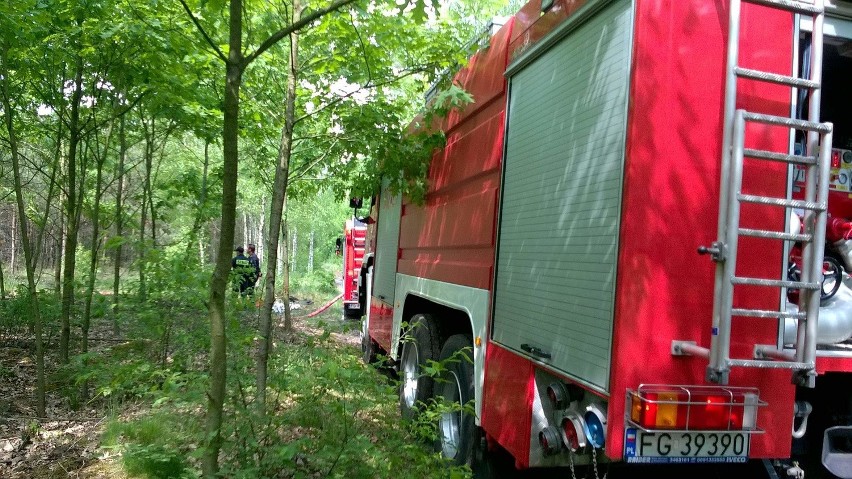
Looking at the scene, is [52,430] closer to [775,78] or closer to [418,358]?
[418,358]

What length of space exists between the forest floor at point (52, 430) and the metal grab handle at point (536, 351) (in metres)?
1.95

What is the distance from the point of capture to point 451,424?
4.33 meters

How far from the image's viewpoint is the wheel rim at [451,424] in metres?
4.09

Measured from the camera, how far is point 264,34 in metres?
4.68

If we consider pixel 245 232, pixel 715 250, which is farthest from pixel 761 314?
pixel 245 232

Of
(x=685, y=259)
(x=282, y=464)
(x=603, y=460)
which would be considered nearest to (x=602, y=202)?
(x=685, y=259)

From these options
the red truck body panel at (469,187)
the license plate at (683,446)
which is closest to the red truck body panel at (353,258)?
the red truck body panel at (469,187)

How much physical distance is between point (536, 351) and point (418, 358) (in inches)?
97.2

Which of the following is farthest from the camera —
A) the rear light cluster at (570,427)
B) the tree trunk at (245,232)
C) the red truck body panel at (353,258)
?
the tree trunk at (245,232)

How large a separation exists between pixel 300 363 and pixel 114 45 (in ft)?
12.3

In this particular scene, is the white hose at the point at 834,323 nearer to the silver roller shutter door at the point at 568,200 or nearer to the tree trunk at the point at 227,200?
the silver roller shutter door at the point at 568,200

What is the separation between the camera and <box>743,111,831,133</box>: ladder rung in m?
2.01

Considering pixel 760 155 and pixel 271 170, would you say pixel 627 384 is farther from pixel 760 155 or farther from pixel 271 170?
pixel 271 170

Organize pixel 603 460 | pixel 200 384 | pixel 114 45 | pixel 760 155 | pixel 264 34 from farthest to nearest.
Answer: pixel 114 45 → pixel 264 34 → pixel 200 384 → pixel 603 460 → pixel 760 155
